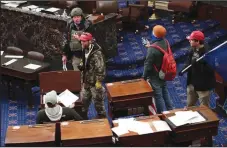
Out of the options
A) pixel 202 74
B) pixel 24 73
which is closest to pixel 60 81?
pixel 24 73

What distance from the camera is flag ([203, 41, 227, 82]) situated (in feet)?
21.1

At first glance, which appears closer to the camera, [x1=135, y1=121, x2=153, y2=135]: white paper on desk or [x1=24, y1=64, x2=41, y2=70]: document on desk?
[x1=135, y1=121, x2=153, y2=135]: white paper on desk

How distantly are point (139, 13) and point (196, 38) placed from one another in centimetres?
470

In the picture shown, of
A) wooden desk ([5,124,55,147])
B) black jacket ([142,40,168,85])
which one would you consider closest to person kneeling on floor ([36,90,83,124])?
wooden desk ([5,124,55,147])

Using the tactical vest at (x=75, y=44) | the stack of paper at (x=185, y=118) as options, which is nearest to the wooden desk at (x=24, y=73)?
the tactical vest at (x=75, y=44)

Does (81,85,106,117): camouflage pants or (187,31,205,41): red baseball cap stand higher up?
(187,31,205,41): red baseball cap

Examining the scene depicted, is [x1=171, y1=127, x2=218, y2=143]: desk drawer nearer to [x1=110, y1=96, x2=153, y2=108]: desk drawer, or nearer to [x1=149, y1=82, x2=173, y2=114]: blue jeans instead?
[x1=110, y1=96, x2=153, y2=108]: desk drawer

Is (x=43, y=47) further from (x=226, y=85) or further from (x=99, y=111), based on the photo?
(x=226, y=85)

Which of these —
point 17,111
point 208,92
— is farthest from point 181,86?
point 17,111

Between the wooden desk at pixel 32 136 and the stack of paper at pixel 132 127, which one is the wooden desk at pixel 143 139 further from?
the wooden desk at pixel 32 136

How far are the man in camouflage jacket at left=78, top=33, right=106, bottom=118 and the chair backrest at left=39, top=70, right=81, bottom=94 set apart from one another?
0.13m

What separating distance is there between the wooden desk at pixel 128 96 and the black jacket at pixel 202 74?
2.27 feet

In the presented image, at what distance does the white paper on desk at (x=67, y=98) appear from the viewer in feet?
21.7

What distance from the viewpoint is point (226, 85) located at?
7422 mm
